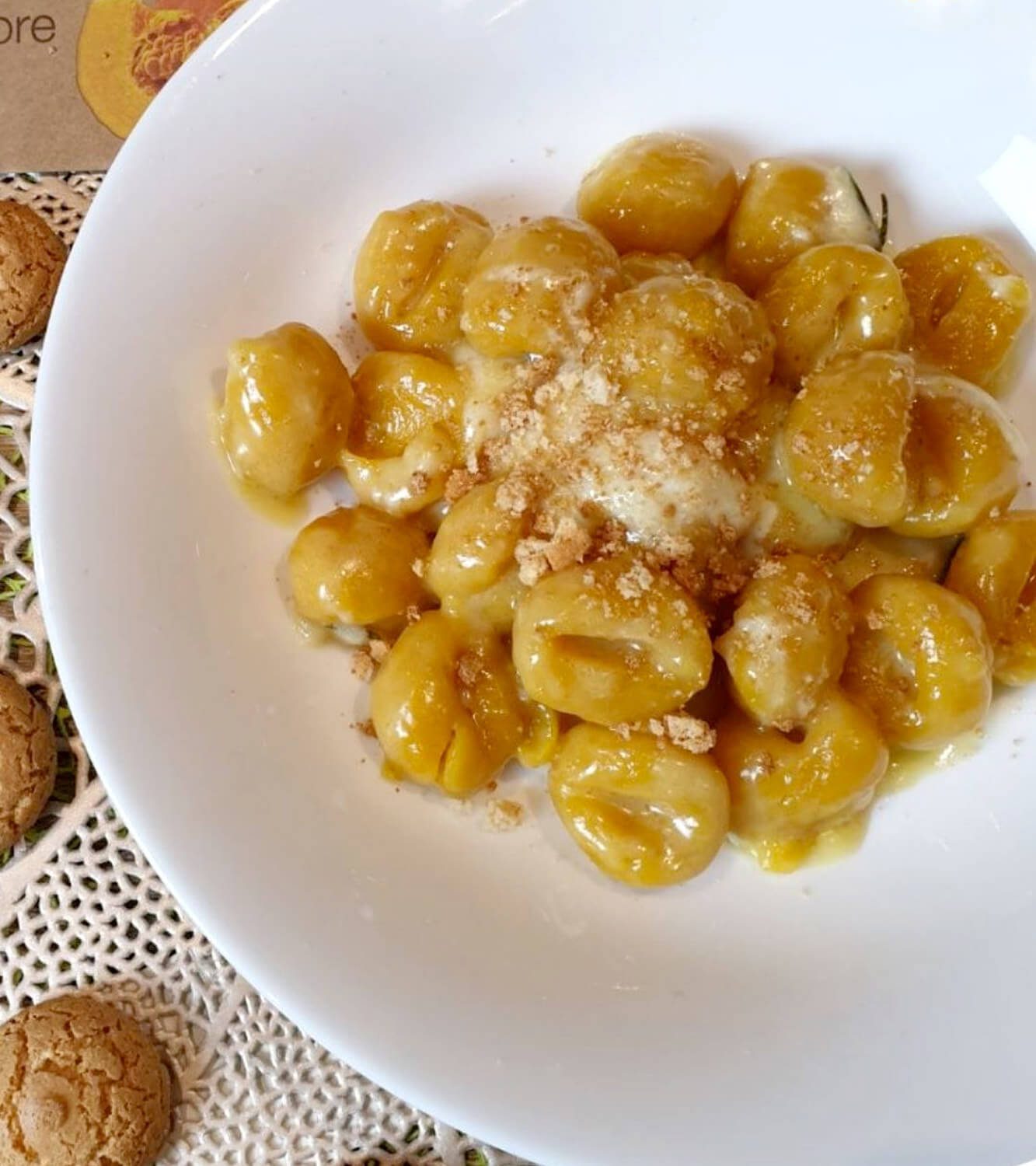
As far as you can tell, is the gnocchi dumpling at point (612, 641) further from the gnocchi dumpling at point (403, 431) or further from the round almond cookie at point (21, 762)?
the round almond cookie at point (21, 762)

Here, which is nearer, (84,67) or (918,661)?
(918,661)

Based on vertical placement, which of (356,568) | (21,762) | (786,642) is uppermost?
(786,642)

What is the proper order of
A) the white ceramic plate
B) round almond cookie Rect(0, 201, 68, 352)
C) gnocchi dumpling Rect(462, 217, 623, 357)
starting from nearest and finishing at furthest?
1. the white ceramic plate
2. gnocchi dumpling Rect(462, 217, 623, 357)
3. round almond cookie Rect(0, 201, 68, 352)

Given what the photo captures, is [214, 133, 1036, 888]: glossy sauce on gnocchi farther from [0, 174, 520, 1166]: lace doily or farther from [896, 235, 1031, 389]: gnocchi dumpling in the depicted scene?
[0, 174, 520, 1166]: lace doily

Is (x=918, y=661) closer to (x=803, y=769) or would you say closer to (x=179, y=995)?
(x=803, y=769)

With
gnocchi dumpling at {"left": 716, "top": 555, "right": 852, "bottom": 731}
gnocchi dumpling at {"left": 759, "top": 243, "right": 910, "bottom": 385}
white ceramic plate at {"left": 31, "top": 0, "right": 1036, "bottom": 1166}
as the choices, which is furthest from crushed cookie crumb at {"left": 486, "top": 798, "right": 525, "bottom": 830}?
gnocchi dumpling at {"left": 759, "top": 243, "right": 910, "bottom": 385}

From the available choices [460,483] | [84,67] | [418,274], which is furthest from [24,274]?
[460,483]

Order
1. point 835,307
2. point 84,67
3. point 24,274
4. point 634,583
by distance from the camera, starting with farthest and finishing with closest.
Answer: point 84,67
point 24,274
point 835,307
point 634,583
